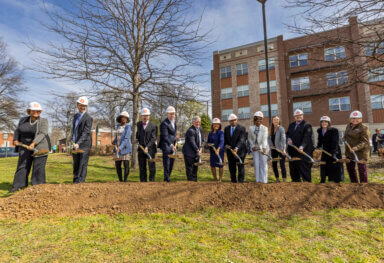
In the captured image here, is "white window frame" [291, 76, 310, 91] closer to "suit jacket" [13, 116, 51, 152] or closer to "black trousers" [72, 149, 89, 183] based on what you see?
"black trousers" [72, 149, 89, 183]

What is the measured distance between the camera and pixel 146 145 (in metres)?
5.83

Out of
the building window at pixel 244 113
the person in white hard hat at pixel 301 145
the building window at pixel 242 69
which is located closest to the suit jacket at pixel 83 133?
the person in white hard hat at pixel 301 145

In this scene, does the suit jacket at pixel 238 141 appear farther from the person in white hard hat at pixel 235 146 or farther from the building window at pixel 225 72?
the building window at pixel 225 72

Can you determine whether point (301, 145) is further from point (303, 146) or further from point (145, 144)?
point (145, 144)

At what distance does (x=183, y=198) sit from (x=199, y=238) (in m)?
1.38

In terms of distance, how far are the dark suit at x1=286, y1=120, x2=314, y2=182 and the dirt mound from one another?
1462 millimetres

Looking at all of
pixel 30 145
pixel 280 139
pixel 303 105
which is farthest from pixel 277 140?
pixel 303 105

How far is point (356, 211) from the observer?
12.0ft

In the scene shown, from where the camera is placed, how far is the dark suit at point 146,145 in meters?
5.75

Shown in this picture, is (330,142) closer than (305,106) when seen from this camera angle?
Yes

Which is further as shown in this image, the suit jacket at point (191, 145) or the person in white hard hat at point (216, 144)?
the person in white hard hat at point (216, 144)

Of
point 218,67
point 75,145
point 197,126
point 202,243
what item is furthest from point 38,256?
point 218,67

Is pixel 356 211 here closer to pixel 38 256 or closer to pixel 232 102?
pixel 38 256

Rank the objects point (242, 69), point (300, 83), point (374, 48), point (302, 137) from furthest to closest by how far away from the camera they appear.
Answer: point (242, 69) → point (300, 83) → point (302, 137) → point (374, 48)
